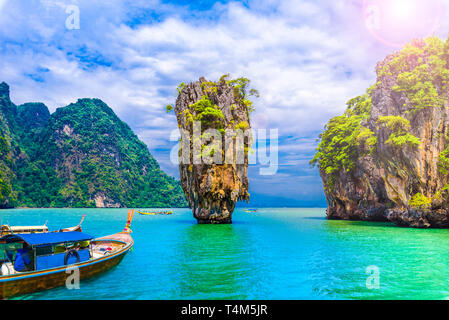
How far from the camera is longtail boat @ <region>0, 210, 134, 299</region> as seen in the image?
888cm

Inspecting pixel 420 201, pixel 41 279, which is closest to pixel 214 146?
pixel 420 201

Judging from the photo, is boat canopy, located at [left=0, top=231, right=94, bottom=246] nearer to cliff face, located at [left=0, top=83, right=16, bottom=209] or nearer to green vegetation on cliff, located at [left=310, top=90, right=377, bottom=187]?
green vegetation on cliff, located at [left=310, top=90, right=377, bottom=187]

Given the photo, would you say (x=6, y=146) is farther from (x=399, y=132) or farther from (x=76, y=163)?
(x=399, y=132)

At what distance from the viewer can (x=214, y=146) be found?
106 feet

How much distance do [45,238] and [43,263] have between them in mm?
1049

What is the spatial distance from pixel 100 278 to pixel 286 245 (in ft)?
39.8

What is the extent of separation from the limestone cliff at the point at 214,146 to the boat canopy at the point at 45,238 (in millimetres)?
21089

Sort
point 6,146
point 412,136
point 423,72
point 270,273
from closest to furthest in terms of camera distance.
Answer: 1. point 270,273
2. point 412,136
3. point 423,72
4. point 6,146

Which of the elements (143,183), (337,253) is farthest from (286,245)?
(143,183)

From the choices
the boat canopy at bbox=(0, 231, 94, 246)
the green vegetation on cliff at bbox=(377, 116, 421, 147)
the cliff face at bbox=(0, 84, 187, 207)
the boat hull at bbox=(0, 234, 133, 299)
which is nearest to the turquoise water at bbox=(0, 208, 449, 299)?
the boat hull at bbox=(0, 234, 133, 299)

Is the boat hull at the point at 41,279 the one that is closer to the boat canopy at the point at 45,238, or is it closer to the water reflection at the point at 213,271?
the boat canopy at the point at 45,238

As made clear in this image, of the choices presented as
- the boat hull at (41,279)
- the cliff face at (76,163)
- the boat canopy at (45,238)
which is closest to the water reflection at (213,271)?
the boat hull at (41,279)

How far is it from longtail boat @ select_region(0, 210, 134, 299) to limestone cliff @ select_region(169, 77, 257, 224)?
21.1 metres
